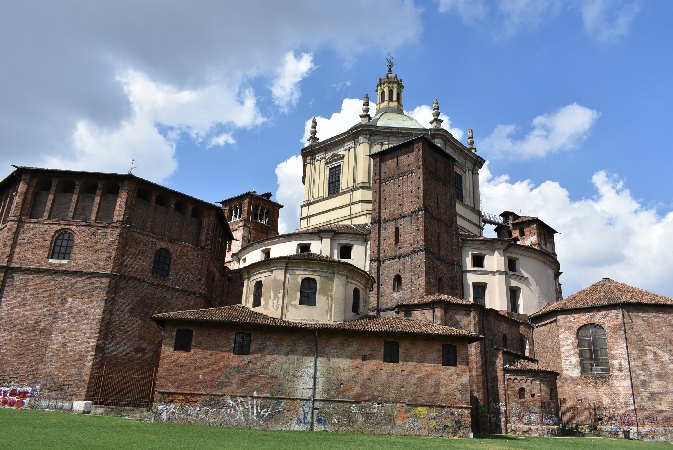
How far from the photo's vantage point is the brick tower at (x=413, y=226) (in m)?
33.3

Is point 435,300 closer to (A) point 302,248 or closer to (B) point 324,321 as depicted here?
(B) point 324,321

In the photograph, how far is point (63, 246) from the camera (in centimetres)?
2927

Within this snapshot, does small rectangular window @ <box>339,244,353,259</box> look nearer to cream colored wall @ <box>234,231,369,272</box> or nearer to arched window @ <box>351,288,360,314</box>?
cream colored wall @ <box>234,231,369,272</box>

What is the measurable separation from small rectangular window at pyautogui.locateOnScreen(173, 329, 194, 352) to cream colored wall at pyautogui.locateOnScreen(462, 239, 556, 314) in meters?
19.1

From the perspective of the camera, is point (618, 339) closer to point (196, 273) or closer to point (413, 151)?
point (413, 151)

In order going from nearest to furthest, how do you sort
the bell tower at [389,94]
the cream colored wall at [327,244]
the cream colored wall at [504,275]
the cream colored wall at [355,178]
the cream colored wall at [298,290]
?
1. the cream colored wall at [298,290]
2. the cream colored wall at [327,244]
3. the cream colored wall at [504,275]
4. the cream colored wall at [355,178]
5. the bell tower at [389,94]

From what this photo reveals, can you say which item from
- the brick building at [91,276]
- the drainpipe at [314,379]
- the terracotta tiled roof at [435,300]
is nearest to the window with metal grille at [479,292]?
the terracotta tiled roof at [435,300]

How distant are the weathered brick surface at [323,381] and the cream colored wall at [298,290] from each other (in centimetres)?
192

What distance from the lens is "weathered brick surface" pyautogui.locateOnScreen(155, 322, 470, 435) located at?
2323 centimetres

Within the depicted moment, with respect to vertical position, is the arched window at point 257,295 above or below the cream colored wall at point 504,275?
below

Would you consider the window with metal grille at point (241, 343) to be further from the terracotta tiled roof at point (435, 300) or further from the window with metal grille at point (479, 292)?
the window with metal grille at point (479, 292)

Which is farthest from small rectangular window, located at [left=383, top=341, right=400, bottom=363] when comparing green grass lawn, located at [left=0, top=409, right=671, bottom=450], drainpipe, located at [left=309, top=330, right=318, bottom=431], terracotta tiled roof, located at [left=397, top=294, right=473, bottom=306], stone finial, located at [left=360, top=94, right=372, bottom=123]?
stone finial, located at [left=360, top=94, right=372, bottom=123]

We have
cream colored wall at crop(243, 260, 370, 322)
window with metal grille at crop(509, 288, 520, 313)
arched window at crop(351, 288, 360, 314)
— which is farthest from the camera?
window with metal grille at crop(509, 288, 520, 313)

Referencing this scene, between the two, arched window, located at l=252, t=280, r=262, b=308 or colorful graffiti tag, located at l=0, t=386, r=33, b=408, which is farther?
arched window, located at l=252, t=280, r=262, b=308
